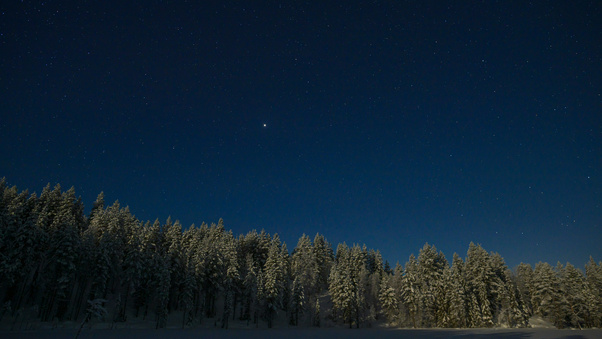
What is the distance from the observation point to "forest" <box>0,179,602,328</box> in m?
48.9

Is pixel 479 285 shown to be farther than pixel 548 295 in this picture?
No

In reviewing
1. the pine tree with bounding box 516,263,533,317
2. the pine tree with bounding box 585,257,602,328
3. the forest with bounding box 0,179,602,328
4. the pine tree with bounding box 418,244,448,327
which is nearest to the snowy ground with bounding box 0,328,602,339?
Answer: the forest with bounding box 0,179,602,328

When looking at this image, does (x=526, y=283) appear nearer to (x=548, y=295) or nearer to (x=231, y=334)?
(x=548, y=295)

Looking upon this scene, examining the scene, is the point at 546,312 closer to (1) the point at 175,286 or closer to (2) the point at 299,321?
(2) the point at 299,321

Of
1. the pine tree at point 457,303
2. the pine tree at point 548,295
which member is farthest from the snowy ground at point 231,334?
the pine tree at point 548,295

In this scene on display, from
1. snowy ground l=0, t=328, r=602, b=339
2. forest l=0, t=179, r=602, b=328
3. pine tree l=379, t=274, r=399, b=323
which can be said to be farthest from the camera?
pine tree l=379, t=274, r=399, b=323

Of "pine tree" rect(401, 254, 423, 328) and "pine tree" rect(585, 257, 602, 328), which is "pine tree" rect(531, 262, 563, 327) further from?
"pine tree" rect(401, 254, 423, 328)

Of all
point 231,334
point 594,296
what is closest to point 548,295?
point 594,296

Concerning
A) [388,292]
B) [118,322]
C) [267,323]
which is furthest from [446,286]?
[118,322]

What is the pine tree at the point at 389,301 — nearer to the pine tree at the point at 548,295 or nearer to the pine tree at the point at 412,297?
the pine tree at the point at 412,297

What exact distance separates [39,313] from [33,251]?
1193 cm

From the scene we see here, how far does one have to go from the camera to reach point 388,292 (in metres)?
69.5

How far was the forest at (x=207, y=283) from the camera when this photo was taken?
48938 mm

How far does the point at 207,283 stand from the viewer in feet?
208
